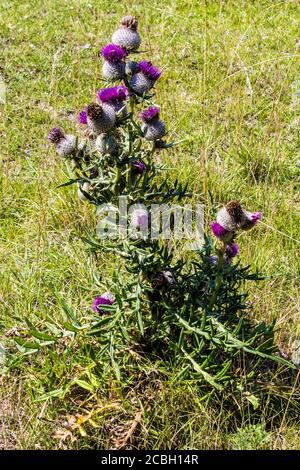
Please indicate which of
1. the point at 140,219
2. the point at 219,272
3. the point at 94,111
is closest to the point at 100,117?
the point at 94,111

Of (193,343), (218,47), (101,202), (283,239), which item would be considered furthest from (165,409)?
(218,47)

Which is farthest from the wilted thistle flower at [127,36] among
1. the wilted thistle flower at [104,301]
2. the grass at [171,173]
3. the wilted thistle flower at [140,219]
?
the wilted thistle flower at [104,301]

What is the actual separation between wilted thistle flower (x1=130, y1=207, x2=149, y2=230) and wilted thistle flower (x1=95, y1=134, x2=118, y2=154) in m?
0.23

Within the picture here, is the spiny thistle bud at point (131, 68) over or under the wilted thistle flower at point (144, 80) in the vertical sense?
over

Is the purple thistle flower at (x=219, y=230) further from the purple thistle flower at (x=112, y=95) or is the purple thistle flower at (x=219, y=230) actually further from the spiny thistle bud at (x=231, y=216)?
the purple thistle flower at (x=112, y=95)

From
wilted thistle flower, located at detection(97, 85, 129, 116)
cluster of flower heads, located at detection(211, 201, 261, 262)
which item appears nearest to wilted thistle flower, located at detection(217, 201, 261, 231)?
cluster of flower heads, located at detection(211, 201, 261, 262)

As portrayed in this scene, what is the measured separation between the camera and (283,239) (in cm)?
329

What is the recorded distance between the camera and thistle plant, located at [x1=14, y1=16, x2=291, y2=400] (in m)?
2.20

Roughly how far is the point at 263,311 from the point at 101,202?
2.91 ft

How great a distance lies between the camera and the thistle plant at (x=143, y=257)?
7.20 ft

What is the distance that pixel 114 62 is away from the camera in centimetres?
221

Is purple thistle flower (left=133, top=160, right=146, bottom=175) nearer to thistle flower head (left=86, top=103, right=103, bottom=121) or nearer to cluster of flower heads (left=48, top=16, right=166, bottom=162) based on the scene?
cluster of flower heads (left=48, top=16, right=166, bottom=162)

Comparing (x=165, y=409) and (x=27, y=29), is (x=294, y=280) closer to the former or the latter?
(x=165, y=409)

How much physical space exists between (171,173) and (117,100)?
1.49 m
